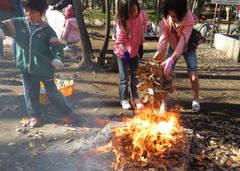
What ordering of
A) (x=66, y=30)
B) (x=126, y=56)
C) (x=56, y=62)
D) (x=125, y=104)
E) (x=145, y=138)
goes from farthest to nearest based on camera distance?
(x=66, y=30) → (x=125, y=104) → (x=126, y=56) → (x=56, y=62) → (x=145, y=138)

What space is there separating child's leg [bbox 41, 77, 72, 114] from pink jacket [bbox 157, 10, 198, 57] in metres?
1.70

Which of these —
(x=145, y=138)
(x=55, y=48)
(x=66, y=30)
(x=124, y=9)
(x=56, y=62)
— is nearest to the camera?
(x=145, y=138)

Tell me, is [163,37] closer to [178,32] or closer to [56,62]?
[178,32]

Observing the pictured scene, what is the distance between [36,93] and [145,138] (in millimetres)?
2244

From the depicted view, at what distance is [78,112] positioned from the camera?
20.0 ft

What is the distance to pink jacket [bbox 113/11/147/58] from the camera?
5.86 m

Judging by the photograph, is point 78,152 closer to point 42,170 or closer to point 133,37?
point 42,170

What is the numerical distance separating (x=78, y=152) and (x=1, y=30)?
6.79ft

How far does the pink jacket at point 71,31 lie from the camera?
10234 mm

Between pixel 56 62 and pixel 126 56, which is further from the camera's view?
pixel 126 56

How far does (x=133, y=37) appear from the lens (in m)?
5.89

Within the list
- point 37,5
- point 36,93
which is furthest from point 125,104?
point 37,5

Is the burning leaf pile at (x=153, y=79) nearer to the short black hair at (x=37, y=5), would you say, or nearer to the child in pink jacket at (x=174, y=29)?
the child in pink jacket at (x=174, y=29)

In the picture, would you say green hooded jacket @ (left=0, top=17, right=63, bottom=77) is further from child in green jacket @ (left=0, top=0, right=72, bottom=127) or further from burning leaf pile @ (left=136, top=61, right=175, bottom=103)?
burning leaf pile @ (left=136, top=61, right=175, bottom=103)
